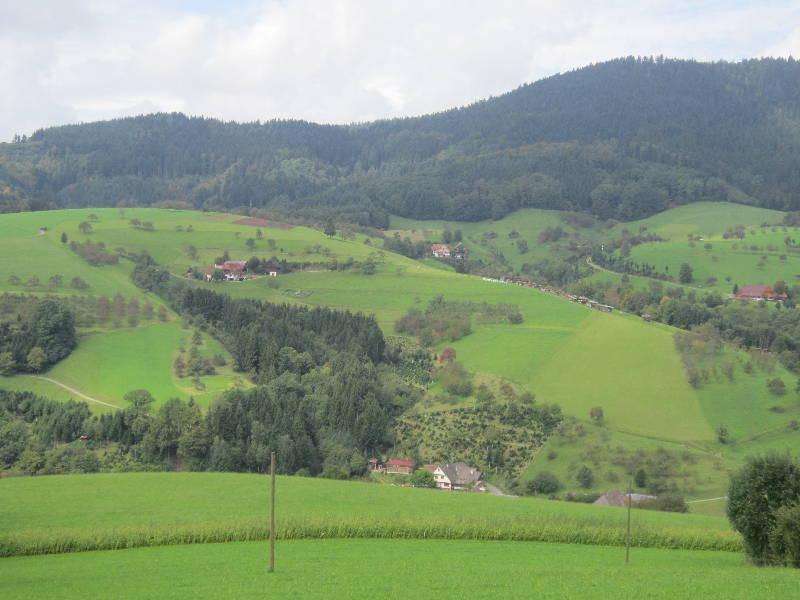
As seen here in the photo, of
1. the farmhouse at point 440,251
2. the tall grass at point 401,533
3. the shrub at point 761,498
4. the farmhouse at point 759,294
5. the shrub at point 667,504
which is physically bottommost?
the shrub at point 667,504

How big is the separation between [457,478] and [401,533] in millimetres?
19501

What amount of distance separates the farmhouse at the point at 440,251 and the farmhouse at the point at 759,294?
43.7 metres

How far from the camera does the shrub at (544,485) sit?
44.5m

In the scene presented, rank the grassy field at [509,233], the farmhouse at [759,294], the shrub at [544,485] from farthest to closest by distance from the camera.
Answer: the grassy field at [509,233] → the farmhouse at [759,294] → the shrub at [544,485]

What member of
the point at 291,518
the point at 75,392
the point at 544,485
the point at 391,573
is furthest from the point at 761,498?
the point at 75,392

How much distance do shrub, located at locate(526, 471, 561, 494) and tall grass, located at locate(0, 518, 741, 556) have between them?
641 inches

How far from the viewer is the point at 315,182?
629ft

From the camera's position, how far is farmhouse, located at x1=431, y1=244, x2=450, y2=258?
125m

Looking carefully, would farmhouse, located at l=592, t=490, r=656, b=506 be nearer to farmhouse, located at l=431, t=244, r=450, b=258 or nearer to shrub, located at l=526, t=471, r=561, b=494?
shrub, located at l=526, t=471, r=561, b=494

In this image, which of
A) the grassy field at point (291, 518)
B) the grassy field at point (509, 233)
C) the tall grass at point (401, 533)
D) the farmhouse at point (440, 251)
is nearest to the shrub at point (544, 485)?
the grassy field at point (291, 518)

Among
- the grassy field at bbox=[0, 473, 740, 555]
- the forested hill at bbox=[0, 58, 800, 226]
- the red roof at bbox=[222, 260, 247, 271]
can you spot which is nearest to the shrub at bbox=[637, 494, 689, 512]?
the grassy field at bbox=[0, 473, 740, 555]

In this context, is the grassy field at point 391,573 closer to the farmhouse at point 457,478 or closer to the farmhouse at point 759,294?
the farmhouse at point 457,478

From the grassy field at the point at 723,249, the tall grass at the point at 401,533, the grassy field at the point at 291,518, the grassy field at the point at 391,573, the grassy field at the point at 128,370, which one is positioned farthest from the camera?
the grassy field at the point at 723,249

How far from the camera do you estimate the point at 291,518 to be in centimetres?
2748
